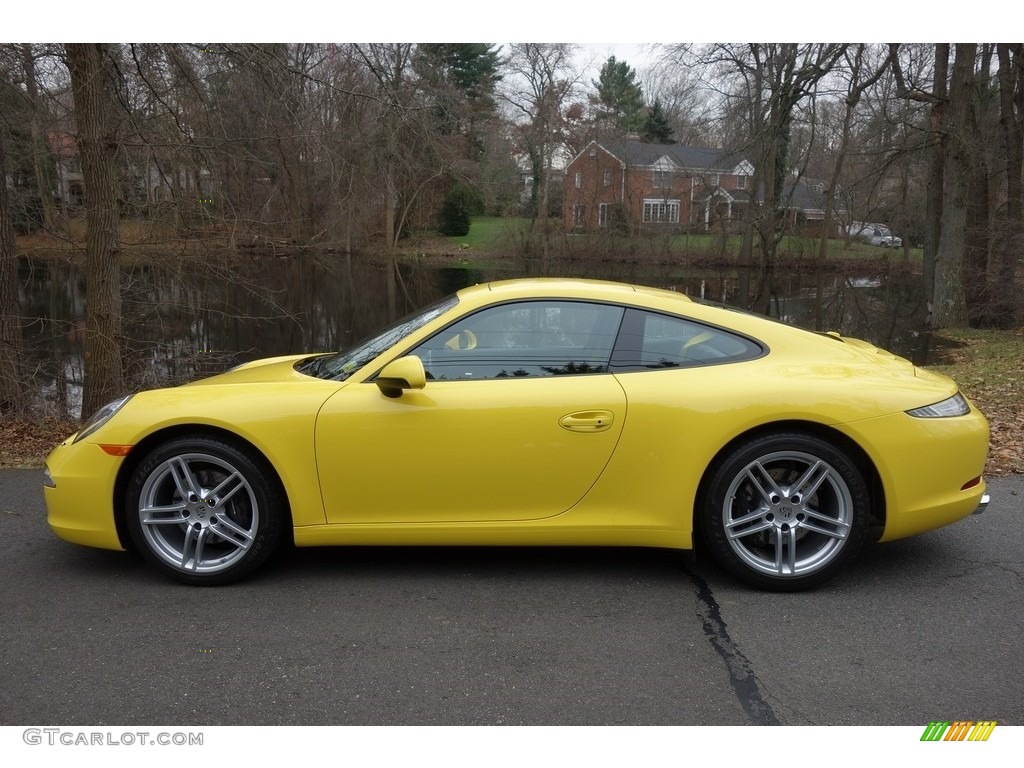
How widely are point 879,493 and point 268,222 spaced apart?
7.63 metres

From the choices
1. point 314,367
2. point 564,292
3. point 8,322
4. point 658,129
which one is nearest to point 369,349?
point 314,367

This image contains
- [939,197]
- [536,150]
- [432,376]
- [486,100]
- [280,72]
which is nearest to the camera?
[432,376]

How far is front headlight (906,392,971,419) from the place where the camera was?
11.6 ft

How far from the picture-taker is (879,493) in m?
3.57

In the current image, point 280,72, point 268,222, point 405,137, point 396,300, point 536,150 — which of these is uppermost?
point 536,150

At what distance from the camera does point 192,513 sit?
11.9 ft

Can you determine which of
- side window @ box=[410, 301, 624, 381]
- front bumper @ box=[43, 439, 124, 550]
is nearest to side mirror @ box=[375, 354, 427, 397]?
side window @ box=[410, 301, 624, 381]

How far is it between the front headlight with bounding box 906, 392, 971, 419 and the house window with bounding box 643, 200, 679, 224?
40.6 meters

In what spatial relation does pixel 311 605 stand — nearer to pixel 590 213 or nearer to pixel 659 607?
pixel 659 607

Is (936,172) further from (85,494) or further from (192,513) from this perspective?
(85,494)

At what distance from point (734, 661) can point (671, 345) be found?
1419mm

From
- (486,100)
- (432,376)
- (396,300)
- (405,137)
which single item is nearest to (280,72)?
(405,137)

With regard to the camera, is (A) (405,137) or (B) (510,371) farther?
(A) (405,137)
